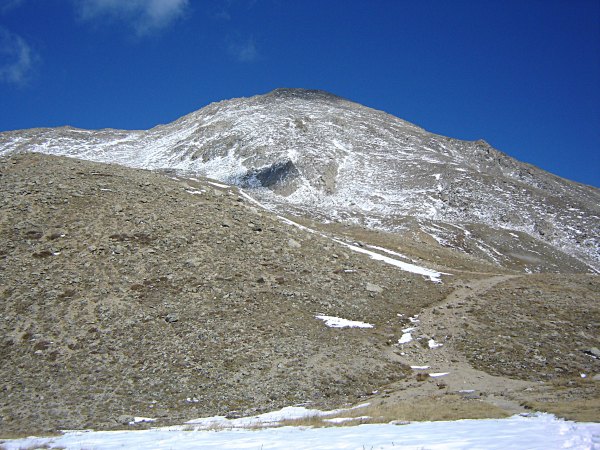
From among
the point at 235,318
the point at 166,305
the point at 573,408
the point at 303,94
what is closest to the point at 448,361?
the point at 573,408

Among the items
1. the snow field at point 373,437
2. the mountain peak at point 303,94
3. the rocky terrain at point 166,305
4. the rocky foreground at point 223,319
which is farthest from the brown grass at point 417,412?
the mountain peak at point 303,94

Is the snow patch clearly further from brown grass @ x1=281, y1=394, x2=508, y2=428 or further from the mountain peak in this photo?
the mountain peak

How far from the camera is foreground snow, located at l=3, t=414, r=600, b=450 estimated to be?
38.3 feet

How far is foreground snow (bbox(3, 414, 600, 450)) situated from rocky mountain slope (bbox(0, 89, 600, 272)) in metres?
60.7

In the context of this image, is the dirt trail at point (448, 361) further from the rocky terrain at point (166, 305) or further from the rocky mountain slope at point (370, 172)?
the rocky mountain slope at point (370, 172)

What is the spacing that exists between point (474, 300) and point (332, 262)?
11.1 m

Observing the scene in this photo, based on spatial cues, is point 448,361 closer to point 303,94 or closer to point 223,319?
point 223,319

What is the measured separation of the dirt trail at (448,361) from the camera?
20.7m

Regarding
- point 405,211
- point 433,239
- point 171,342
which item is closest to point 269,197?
point 405,211

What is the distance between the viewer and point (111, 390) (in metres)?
20.9

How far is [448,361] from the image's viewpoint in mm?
25469

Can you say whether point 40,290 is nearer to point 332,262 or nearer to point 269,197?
point 332,262

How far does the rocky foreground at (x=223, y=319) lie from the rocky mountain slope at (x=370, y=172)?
3949 centimetres

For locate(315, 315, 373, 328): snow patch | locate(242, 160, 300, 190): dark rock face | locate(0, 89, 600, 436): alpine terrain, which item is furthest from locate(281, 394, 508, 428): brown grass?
locate(242, 160, 300, 190): dark rock face
